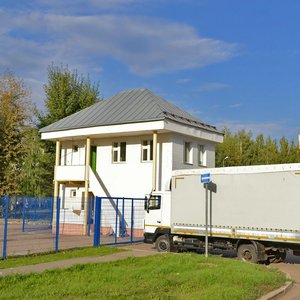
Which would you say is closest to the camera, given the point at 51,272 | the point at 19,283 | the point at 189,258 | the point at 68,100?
the point at 19,283

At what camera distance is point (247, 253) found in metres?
17.0

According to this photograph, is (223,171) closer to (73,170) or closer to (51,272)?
(51,272)

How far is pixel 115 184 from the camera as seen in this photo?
30062 mm

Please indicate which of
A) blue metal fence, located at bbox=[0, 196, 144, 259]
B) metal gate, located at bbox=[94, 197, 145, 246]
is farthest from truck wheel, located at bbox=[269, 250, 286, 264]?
metal gate, located at bbox=[94, 197, 145, 246]

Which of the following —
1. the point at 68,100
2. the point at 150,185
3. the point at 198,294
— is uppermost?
the point at 68,100

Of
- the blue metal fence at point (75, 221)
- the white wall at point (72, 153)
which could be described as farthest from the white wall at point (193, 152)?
the white wall at point (72, 153)

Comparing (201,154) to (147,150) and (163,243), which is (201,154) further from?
(163,243)

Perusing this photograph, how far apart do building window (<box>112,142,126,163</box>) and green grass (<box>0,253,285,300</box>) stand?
1619 cm

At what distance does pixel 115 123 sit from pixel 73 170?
5.11 meters

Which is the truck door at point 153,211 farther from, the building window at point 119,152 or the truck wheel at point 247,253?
the building window at point 119,152

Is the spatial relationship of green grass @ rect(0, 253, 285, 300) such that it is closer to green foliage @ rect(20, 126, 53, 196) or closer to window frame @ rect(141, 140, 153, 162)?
window frame @ rect(141, 140, 153, 162)

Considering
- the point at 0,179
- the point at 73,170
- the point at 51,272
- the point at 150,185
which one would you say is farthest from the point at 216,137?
the point at 0,179

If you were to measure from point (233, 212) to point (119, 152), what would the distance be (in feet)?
46.9

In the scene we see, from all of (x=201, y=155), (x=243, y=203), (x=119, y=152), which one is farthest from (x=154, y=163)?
(x=243, y=203)
